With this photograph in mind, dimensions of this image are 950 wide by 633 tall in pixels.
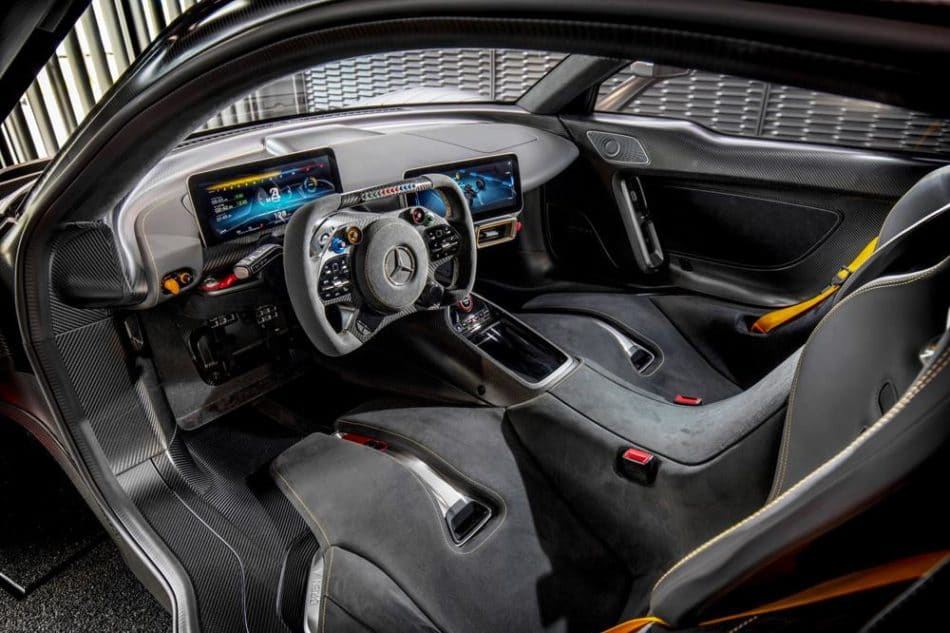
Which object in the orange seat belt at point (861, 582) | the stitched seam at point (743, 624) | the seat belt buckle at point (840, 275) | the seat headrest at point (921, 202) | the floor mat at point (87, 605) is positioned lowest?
the floor mat at point (87, 605)

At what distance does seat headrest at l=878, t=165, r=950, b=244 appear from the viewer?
1.06 metres

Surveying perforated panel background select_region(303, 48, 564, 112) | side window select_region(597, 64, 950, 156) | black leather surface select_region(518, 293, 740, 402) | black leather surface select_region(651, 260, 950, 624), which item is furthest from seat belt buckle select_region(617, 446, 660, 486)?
perforated panel background select_region(303, 48, 564, 112)

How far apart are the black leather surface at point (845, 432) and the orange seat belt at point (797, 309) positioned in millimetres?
1357

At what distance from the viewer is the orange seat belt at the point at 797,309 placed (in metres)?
2.17

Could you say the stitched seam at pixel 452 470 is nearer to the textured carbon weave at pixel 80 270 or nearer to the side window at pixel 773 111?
the textured carbon weave at pixel 80 270

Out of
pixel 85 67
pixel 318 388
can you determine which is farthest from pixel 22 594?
pixel 85 67

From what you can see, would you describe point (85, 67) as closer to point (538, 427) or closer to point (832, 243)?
point (538, 427)

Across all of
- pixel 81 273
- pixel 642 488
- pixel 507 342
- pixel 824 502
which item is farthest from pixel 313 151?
pixel 824 502

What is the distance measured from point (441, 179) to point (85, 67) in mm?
3751

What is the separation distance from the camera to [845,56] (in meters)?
0.38

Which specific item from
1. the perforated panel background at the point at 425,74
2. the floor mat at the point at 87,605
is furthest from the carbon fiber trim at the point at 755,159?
the perforated panel background at the point at 425,74

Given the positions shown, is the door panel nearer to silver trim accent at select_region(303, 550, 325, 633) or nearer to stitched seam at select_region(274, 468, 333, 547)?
stitched seam at select_region(274, 468, 333, 547)

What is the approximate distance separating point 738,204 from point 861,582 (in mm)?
2092

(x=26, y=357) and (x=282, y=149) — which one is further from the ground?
(x=282, y=149)
